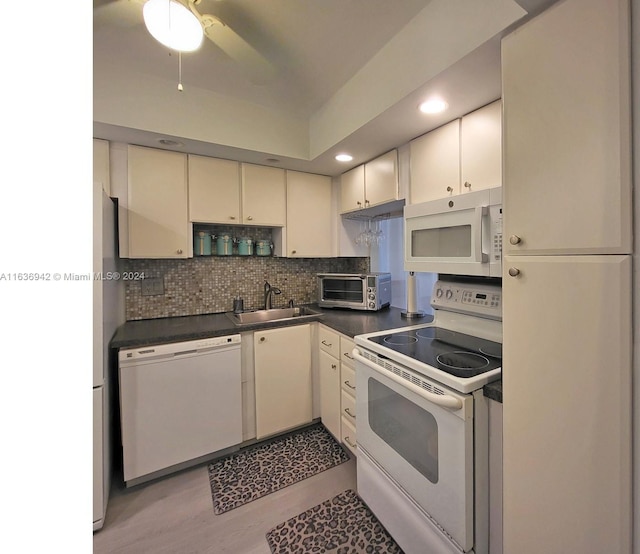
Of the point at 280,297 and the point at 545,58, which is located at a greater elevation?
the point at 545,58

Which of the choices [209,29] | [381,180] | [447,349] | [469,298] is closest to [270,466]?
[447,349]

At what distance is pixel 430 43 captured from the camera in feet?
4.15

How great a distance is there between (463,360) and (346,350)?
0.75 m

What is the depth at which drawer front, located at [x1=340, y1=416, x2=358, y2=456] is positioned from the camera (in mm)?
1807

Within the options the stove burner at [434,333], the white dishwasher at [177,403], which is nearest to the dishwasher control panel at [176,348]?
the white dishwasher at [177,403]

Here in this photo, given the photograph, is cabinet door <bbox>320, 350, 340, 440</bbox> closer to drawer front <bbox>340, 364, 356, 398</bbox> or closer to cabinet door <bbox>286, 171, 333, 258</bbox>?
drawer front <bbox>340, 364, 356, 398</bbox>

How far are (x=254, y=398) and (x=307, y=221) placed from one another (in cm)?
145

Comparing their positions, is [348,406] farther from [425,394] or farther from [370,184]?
[370,184]

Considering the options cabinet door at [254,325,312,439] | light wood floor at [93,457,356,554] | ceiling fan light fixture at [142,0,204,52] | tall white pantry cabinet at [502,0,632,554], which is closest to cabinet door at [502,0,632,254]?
tall white pantry cabinet at [502,0,632,554]

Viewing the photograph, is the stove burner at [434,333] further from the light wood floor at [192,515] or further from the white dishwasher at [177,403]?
the white dishwasher at [177,403]

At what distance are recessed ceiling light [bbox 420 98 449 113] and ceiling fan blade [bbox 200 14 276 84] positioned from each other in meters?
0.76

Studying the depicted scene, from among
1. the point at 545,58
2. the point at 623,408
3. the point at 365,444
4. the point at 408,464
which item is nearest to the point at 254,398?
the point at 365,444

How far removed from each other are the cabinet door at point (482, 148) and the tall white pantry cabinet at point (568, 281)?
1.50 ft
